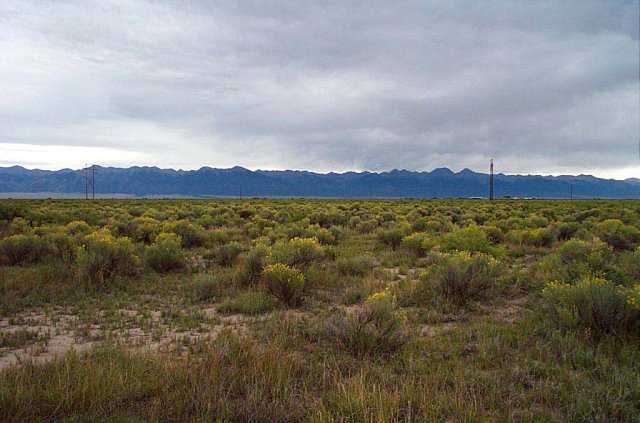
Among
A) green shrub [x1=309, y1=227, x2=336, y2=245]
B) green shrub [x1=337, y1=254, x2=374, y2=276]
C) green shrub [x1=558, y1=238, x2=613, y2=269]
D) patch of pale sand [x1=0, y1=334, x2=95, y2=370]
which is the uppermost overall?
green shrub [x1=558, y1=238, x2=613, y2=269]

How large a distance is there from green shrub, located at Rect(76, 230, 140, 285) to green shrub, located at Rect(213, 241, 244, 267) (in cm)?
230

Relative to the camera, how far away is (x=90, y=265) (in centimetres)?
917

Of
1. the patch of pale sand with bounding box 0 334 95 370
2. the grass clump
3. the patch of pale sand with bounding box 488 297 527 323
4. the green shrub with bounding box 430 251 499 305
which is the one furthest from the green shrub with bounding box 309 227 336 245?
the patch of pale sand with bounding box 0 334 95 370

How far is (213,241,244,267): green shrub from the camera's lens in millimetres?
11648

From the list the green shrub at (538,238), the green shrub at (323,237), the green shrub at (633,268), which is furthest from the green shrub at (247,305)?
the green shrub at (538,238)

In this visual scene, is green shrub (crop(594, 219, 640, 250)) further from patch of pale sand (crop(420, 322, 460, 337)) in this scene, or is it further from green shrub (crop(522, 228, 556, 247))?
patch of pale sand (crop(420, 322, 460, 337))

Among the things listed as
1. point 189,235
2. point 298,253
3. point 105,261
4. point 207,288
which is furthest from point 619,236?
point 105,261

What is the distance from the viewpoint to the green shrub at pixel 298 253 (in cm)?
973

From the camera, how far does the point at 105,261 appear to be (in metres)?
9.38

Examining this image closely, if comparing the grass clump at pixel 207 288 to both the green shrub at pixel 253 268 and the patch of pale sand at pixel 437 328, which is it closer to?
the green shrub at pixel 253 268

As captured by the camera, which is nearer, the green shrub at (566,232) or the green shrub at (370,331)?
the green shrub at (370,331)

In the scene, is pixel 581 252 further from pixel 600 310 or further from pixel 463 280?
pixel 600 310

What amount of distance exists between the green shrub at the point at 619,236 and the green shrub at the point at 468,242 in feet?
19.7

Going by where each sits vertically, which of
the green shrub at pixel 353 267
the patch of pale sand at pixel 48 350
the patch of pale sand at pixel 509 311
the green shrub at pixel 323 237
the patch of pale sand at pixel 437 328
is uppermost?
the green shrub at pixel 323 237
